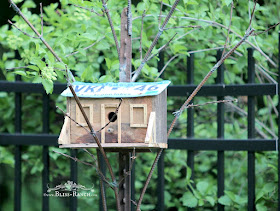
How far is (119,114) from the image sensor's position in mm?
2121

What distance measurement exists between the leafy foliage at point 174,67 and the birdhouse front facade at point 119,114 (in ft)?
1.64

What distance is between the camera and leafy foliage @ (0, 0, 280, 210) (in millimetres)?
3031

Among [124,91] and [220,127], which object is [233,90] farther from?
[124,91]

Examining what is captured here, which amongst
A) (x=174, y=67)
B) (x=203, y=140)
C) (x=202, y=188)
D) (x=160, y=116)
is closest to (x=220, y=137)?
(x=203, y=140)

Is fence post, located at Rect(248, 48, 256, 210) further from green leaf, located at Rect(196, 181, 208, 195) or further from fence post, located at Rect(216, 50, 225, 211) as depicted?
green leaf, located at Rect(196, 181, 208, 195)

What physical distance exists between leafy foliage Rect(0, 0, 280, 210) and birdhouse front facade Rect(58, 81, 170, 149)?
0.50m

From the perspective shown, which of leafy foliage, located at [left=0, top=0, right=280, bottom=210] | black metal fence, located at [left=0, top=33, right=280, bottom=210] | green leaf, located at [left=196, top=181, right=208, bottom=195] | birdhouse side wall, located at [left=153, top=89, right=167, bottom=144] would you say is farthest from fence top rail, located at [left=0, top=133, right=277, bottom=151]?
birdhouse side wall, located at [left=153, top=89, right=167, bottom=144]

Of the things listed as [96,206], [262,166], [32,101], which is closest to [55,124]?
[32,101]

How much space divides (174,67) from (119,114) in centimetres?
179

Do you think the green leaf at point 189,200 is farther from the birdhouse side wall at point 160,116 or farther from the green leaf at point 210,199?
the birdhouse side wall at point 160,116

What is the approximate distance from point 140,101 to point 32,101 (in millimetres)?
2151

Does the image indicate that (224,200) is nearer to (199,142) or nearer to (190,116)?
(199,142)

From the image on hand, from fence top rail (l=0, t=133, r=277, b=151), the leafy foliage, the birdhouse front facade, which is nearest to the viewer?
the birdhouse front facade

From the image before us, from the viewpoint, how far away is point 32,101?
406 centimetres
